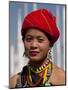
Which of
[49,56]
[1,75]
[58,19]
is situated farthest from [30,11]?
[1,75]

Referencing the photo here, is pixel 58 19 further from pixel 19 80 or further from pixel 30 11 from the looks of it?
pixel 19 80

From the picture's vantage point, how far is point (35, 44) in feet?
8.79

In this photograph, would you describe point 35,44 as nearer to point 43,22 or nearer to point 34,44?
point 34,44

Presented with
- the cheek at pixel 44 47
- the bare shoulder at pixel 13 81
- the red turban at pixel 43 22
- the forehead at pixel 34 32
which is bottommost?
the bare shoulder at pixel 13 81

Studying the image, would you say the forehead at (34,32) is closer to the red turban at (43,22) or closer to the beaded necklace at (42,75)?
the red turban at (43,22)

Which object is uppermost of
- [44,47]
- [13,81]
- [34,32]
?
[34,32]

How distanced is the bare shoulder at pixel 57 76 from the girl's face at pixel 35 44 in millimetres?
181

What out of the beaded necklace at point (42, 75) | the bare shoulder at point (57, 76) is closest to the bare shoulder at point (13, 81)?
the beaded necklace at point (42, 75)

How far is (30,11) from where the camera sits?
2688 millimetres

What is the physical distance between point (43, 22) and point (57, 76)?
533 millimetres

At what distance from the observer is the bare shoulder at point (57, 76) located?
2.75m

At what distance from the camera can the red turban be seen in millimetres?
2684

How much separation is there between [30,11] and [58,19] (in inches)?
11.2

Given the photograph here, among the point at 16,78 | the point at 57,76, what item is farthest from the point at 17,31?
the point at 57,76
